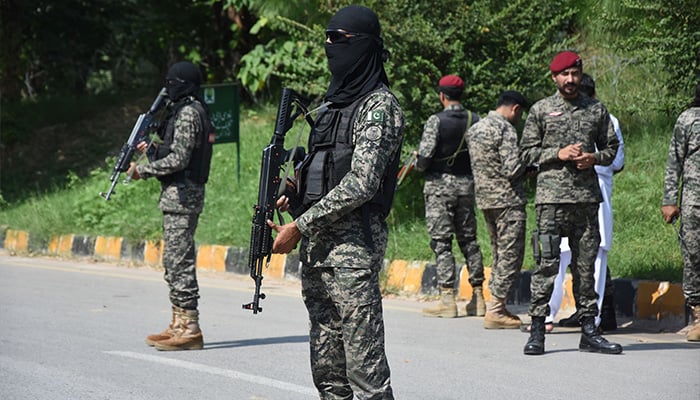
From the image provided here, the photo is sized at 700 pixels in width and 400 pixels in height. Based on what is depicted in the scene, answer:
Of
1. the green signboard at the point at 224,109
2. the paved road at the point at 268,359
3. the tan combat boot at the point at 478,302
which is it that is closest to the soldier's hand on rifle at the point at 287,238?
the paved road at the point at 268,359

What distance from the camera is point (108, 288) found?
11266mm

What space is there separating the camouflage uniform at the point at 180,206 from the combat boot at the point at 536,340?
2337 mm

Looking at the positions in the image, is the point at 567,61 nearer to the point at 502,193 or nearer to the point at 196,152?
the point at 502,193

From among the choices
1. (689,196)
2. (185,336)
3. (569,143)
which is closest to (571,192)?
(569,143)

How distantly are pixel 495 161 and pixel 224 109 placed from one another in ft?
24.4

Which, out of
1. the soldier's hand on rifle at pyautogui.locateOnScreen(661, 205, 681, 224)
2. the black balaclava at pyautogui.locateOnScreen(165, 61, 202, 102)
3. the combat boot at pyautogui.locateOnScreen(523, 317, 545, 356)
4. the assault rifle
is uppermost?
the black balaclava at pyautogui.locateOnScreen(165, 61, 202, 102)

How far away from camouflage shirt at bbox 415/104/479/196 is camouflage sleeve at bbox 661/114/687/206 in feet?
6.13

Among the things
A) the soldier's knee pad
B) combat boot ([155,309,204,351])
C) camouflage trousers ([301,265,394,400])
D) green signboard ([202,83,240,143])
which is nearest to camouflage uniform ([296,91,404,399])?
camouflage trousers ([301,265,394,400])

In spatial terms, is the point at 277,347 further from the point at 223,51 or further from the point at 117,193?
the point at 223,51

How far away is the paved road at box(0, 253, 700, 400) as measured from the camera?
20.3ft

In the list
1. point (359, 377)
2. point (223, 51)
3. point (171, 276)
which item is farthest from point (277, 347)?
point (223, 51)

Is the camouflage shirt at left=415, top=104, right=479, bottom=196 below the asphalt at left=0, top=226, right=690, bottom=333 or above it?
above

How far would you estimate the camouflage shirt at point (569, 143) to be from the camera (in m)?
7.30

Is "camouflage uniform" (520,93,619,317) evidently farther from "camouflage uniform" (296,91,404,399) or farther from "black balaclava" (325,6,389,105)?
"black balaclava" (325,6,389,105)
